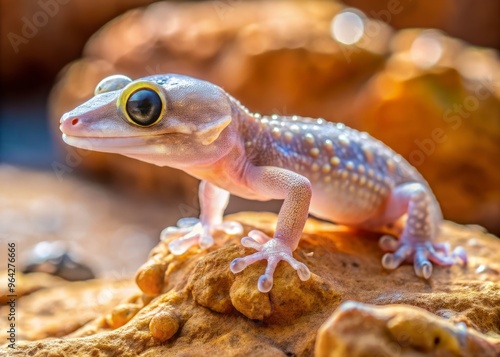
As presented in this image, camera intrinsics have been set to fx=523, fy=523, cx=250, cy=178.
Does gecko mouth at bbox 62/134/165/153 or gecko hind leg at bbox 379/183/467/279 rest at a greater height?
gecko mouth at bbox 62/134/165/153

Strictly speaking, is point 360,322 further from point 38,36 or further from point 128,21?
point 38,36

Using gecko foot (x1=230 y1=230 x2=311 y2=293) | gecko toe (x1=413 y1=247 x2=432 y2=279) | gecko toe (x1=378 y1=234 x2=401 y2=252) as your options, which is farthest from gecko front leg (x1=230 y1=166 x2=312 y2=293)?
gecko toe (x1=378 y1=234 x2=401 y2=252)

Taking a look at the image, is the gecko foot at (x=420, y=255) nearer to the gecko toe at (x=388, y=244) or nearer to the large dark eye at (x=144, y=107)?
the gecko toe at (x=388, y=244)

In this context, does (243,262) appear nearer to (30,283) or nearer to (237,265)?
(237,265)

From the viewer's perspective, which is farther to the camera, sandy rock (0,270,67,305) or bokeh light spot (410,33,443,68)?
bokeh light spot (410,33,443,68)

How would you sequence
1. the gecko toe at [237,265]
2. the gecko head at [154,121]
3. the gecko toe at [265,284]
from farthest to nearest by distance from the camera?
the gecko head at [154,121] < the gecko toe at [237,265] < the gecko toe at [265,284]

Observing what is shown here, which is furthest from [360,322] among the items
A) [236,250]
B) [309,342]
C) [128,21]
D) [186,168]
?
[128,21]

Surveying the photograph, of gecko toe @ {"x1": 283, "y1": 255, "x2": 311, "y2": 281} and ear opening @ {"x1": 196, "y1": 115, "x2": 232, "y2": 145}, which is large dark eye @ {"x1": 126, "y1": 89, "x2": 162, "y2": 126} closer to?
ear opening @ {"x1": 196, "y1": 115, "x2": 232, "y2": 145}

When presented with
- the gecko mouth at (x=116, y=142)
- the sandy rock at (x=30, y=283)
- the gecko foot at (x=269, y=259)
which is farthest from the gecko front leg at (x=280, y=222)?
the sandy rock at (x=30, y=283)
